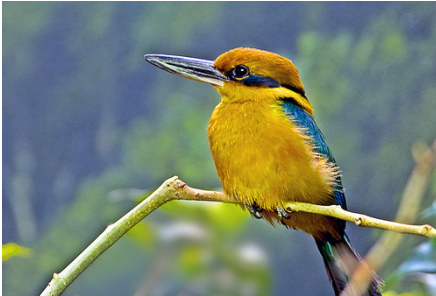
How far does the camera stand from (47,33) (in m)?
2.45

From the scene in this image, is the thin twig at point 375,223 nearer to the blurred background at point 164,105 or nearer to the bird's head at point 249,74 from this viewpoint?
the bird's head at point 249,74

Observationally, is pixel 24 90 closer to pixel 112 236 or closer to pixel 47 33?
pixel 47 33

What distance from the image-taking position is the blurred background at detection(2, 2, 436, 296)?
82.1 inches

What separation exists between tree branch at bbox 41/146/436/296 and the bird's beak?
0.16 meters

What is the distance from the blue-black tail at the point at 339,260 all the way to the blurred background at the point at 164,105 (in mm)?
1212

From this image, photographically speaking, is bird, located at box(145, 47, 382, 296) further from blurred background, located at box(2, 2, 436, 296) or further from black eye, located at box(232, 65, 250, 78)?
blurred background, located at box(2, 2, 436, 296)

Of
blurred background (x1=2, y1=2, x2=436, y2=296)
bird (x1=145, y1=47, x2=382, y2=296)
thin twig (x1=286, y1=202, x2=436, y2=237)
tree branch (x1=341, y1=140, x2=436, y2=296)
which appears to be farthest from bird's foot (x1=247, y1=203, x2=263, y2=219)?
blurred background (x1=2, y1=2, x2=436, y2=296)

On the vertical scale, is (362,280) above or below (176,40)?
below

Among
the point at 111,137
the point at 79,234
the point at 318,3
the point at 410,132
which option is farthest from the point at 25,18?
the point at 410,132

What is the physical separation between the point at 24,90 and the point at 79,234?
0.73m

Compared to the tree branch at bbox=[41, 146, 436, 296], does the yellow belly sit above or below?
above

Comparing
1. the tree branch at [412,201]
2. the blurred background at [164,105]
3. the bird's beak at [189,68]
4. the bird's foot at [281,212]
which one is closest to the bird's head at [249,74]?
the bird's beak at [189,68]

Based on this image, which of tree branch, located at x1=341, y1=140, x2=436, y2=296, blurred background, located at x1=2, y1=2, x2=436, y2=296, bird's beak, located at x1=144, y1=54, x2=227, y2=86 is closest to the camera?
tree branch, located at x1=341, y1=140, x2=436, y2=296

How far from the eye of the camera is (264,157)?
0.58 meters
